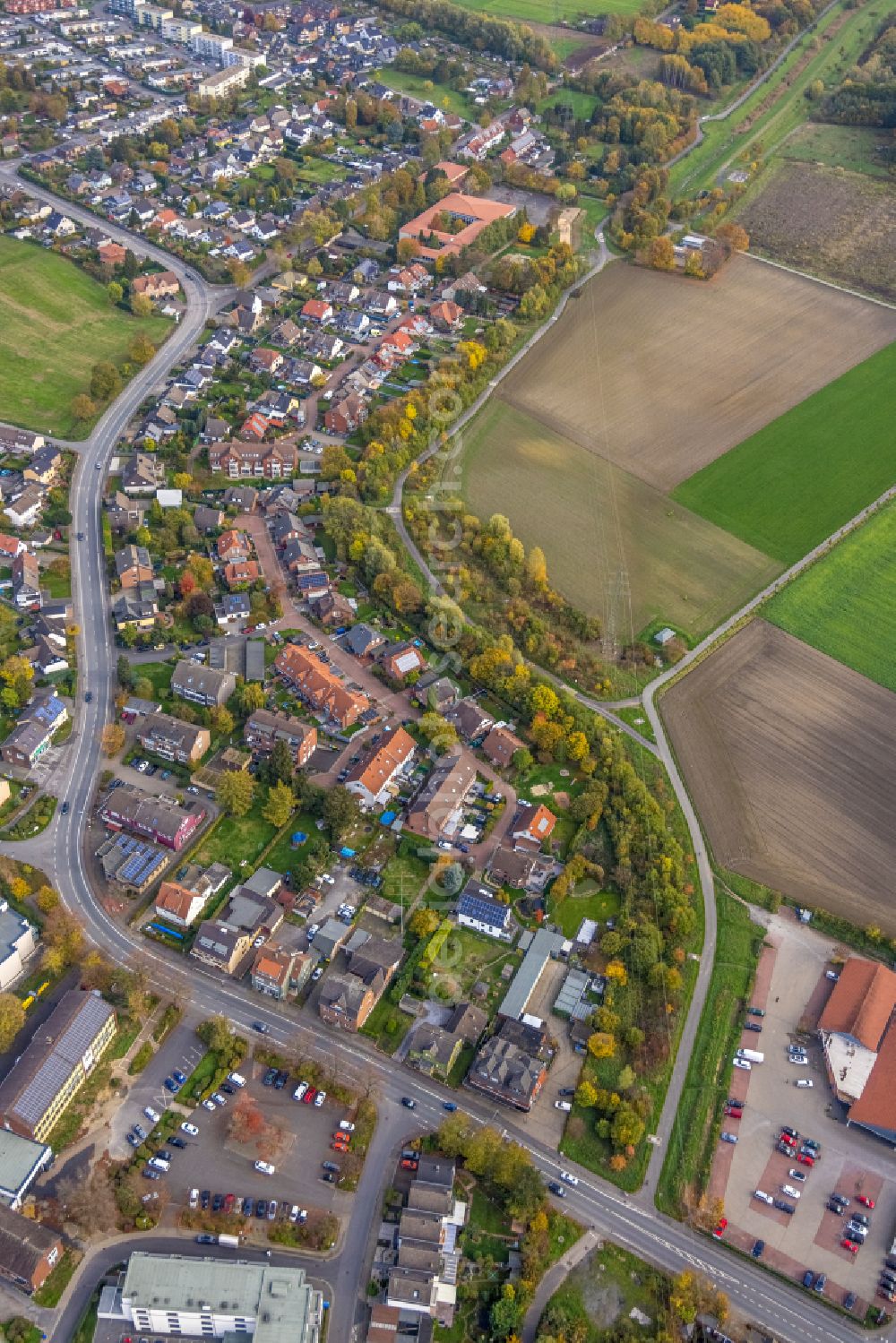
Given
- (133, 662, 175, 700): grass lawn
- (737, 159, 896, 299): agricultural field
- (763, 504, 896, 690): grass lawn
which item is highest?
(737, 159, 896, 299): agricultural field

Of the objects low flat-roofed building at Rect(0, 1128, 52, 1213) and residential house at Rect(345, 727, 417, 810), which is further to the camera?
residential house at Rect(345, 727, 417, 810)

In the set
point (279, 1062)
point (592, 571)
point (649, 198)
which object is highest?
point (649, 198)

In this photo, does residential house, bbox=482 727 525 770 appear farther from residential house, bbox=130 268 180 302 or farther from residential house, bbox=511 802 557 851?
residential house, bbox=130 268 180 302

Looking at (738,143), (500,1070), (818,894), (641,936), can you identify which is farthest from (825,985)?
(738,143)

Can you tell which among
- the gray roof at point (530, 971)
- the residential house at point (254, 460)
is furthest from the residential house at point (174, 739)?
the residential house at point (254, 460)

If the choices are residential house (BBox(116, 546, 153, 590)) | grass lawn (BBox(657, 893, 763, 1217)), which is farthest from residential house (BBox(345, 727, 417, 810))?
residential house (BBox(116, 546, 153, 590))

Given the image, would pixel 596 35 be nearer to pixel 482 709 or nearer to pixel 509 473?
pixel 509 473

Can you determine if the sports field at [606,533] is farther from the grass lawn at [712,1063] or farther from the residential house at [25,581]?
the residential house at [25,581]
